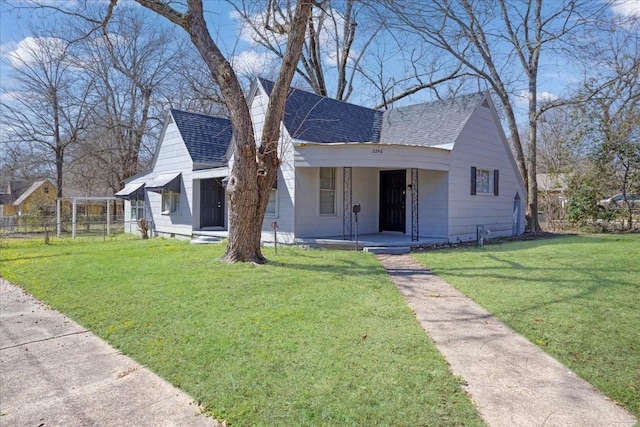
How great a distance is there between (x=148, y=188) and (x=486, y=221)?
13.0 metres

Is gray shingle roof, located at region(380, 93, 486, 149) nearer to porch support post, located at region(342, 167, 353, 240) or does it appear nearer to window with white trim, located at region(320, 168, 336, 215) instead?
porch support post, located at region(342, 167, 353, 240)

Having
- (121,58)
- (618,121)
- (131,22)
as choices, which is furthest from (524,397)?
(121,58)

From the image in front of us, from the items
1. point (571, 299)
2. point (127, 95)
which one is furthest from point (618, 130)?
point (127, 95)

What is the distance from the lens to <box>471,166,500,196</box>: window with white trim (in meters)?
13.8

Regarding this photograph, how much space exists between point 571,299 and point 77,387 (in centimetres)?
608

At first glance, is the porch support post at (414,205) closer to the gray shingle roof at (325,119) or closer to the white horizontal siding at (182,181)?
the gray shingle roof at (325,119)

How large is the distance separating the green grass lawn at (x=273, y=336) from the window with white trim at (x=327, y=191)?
4547 millimetres

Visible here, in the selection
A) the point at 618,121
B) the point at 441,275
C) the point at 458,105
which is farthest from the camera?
the point at 618,121

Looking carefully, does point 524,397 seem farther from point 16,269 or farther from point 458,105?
point 458,105

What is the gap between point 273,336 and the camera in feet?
13.9

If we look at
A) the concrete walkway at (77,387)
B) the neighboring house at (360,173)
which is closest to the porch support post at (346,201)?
the neighboring house at (360,173)

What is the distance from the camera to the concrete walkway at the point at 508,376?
275 centimetres

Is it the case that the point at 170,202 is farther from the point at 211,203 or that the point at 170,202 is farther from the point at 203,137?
the point at 203,137

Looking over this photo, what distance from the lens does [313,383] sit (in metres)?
3.18
